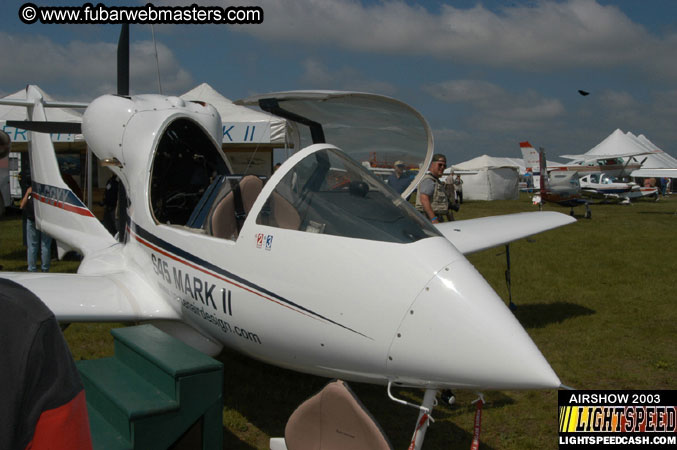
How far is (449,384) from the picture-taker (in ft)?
9.00

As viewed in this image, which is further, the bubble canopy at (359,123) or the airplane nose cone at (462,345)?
the bubble canopy at (359,123)

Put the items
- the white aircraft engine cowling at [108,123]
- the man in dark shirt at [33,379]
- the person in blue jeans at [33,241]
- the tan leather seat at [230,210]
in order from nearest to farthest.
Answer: the man in dark shirt at [33,379] < the tan leather seat at [230,210] < the white aircraft engine cowling at [108,123] < the person in blue jeans at [33,241]

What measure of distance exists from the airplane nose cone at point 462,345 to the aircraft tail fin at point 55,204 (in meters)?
5.19

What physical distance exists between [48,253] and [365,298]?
891 cm

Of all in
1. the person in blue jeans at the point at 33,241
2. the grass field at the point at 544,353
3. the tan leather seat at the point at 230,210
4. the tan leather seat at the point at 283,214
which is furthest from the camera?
the person in blue jeans at the point at 33,241

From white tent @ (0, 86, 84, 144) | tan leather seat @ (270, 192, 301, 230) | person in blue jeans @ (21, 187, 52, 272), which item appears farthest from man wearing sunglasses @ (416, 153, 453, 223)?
white tent @ (0, 86, 84, 144)

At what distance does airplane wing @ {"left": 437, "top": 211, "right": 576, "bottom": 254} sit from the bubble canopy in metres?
1.68

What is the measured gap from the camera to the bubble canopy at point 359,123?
4.16 meters

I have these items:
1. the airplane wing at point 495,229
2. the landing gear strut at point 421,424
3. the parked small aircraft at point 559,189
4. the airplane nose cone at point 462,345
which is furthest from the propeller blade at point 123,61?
the parked small aircraft at point 559,189

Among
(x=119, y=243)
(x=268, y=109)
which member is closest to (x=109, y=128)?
(x=119, y=243)

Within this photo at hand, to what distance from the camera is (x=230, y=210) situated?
176 inches

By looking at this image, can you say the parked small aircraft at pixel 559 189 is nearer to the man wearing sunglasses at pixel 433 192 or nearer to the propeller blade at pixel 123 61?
the man wearing sunglasses at pixel 433 192

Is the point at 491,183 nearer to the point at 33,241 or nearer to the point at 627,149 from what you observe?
the point at 627,149

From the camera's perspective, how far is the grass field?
13.6ft
